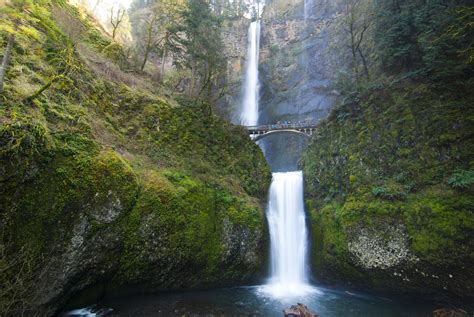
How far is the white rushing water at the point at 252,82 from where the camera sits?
122 ft

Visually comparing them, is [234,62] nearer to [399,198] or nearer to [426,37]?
[426,37]

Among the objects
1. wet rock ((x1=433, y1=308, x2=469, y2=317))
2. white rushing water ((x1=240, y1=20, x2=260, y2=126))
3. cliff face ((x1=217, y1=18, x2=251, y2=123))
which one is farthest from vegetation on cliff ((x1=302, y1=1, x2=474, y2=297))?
cliff face ((x1=217, y1=18, x2=251, y2=123))

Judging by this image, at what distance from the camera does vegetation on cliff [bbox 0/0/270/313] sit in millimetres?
7754

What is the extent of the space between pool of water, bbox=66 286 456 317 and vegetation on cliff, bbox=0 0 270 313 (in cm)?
78

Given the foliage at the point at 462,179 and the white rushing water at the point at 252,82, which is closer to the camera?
the foliage at the point at 462,179

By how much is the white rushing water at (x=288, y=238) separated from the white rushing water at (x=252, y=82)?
19.3 m

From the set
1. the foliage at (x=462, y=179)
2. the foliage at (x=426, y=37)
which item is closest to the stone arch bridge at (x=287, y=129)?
the foliage at (x=426, y=37)

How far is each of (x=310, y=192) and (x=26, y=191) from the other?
46.2ft

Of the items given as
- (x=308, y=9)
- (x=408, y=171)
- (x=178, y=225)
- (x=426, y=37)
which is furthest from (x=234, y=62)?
(x=178, y=225)

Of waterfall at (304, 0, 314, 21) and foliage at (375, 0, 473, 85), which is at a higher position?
waterfall at (304, 0, 314, 21)

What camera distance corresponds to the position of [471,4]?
14586 millimetres

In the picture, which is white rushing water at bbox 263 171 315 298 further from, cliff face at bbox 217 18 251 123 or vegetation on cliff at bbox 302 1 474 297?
cliff face at bbox 217 18 251 123

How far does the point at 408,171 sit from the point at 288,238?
7079 millimetres

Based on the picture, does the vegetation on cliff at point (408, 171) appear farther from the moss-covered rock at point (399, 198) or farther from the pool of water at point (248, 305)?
the pool of water at point (248, 305)
